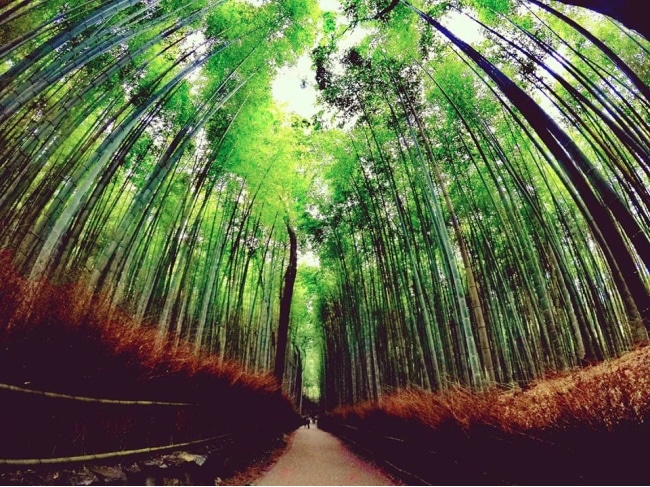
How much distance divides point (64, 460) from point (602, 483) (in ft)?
8.81

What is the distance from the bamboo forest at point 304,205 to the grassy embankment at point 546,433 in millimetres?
17

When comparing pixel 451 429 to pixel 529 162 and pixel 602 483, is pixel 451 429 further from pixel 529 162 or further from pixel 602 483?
pixel 529 162

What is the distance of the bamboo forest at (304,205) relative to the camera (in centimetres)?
172

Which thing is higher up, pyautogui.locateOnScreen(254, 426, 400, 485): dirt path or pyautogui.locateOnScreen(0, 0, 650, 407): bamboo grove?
pyautogui.locateOnScreen(0, 0, 650, 407): bamboo grove

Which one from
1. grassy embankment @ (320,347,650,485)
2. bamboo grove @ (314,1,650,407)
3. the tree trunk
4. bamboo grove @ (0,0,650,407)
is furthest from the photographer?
the tree trunk

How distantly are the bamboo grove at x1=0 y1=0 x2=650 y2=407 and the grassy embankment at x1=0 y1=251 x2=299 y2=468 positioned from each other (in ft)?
1.82

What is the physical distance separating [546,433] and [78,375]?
2711 millimetres

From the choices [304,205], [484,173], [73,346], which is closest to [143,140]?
[304,205]

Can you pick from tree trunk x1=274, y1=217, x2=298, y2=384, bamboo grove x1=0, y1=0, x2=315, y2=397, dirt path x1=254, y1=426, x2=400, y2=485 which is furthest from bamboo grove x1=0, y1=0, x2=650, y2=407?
dirt path x1=254, y1=426, x2=400, y2=485

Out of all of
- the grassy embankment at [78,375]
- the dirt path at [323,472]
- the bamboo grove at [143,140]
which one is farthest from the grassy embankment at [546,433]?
the bamboo grove at [143,140]

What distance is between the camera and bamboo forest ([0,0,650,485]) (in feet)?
5.66

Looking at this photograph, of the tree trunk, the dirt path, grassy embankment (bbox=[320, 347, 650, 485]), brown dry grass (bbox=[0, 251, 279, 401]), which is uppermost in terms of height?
the tree trunk

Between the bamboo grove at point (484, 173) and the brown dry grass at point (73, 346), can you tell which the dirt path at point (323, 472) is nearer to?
the bamboo grove at point (484, 173)

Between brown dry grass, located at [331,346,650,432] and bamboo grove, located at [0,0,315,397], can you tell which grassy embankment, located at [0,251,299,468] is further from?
brown dry grass, located at [331,346,650,432]
